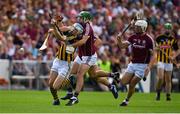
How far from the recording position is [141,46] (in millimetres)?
→ 21672

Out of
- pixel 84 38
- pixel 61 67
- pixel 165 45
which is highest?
pixel 84 38

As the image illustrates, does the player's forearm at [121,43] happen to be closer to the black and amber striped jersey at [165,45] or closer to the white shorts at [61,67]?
the white shorts at [61,67]

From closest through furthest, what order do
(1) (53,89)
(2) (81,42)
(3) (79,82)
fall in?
(2) (81,42)
(1) (53,89)
(3) (79,82)

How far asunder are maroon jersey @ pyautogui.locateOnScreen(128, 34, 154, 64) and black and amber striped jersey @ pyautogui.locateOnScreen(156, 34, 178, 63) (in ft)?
11.9

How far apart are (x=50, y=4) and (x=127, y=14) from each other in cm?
366

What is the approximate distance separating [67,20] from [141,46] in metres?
12.8

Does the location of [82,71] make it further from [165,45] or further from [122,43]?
[165,45]

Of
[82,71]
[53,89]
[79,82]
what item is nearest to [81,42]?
[82,71]

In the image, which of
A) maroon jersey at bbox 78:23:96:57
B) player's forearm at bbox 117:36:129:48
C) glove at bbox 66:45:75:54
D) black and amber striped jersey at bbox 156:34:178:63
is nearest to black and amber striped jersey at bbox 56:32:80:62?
glove at bbox 66:45:75:54

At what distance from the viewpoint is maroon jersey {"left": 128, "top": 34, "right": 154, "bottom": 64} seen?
70.8 feet

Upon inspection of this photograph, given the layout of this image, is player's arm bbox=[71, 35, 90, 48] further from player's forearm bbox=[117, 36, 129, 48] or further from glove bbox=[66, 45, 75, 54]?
player's forearm bbox=[117, 36, 129, 48]

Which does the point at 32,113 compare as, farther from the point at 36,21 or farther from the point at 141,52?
the point at 36,21

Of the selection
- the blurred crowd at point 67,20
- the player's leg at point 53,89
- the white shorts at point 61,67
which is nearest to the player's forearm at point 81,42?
the white shorts at point 61,67

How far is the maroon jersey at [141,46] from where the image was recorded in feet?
70.8
